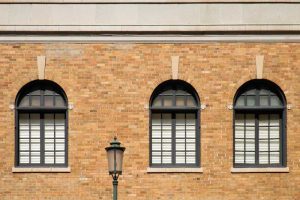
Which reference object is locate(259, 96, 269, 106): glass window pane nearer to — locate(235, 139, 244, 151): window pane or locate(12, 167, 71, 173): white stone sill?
locate(235, 139, 244, 151): window pane

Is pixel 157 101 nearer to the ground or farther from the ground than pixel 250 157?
farther from the ground

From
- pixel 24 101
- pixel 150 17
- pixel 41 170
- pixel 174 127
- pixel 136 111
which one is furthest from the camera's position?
pixel 174 127

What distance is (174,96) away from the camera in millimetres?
20906

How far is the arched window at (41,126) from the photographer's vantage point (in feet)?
68.3

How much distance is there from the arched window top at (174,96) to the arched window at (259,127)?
47.4 inches

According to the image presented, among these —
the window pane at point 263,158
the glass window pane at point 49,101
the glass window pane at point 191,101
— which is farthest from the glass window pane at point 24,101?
the window pane at point 263,158

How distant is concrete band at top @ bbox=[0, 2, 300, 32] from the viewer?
20.7 m

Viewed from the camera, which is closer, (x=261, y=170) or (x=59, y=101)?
(x=261, y=170)

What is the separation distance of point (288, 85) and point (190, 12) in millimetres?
3184

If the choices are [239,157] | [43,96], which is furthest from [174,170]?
[43,96]

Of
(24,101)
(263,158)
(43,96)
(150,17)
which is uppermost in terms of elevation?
(150,17)

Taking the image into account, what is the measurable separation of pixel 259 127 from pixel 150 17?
4.08m

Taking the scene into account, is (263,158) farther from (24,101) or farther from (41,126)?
(24,101)

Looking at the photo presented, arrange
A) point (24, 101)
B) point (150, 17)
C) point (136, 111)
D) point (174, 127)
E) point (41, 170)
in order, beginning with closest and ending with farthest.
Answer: point (41, 170) → point (136, 111) → point (150, 17) → point (24, 101) → point (174, 127)
